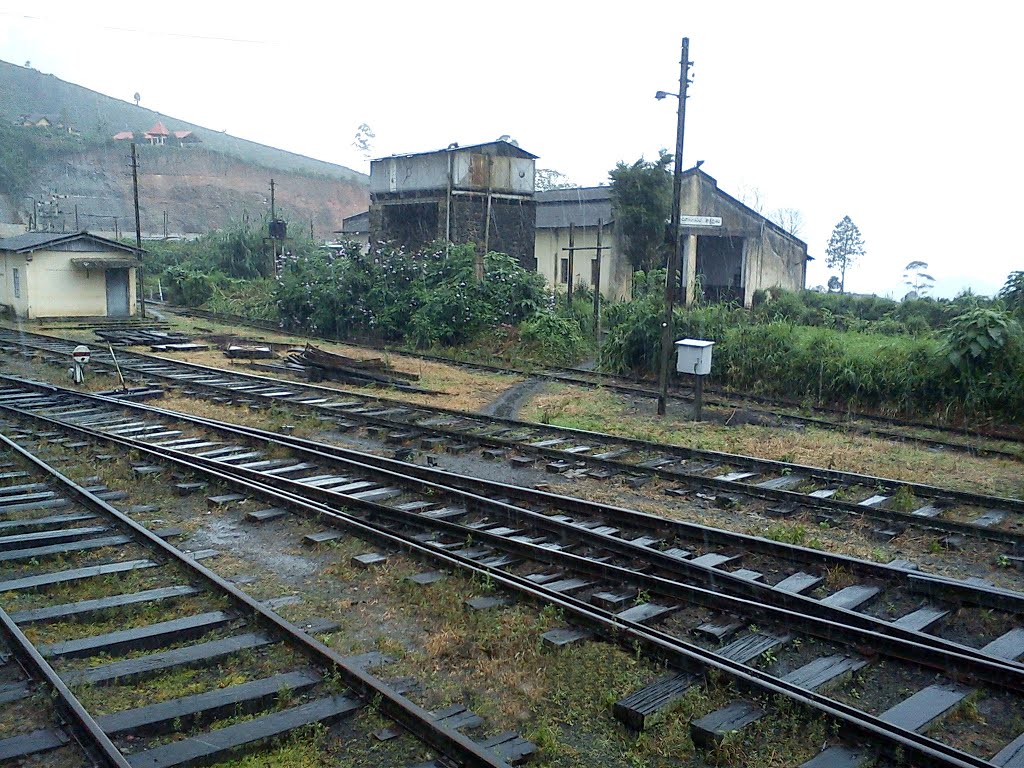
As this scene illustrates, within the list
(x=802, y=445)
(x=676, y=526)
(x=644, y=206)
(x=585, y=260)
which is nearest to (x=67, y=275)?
(x=585, y=260)

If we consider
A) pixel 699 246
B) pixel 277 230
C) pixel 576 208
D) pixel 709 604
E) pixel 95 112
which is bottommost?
pixel 709 604

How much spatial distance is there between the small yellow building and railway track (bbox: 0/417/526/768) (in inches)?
1074

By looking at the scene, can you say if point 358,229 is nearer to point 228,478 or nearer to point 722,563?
point 228,478

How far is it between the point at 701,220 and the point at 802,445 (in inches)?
864

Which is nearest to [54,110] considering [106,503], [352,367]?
[352,367]

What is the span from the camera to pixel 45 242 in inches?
1219

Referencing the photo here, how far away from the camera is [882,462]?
449 inches

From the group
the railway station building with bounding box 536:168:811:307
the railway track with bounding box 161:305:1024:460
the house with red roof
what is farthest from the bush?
the house with red roof

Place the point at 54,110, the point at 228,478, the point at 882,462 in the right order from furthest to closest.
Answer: the point at 54,110 → the point at 882,462 → the point at 228,478

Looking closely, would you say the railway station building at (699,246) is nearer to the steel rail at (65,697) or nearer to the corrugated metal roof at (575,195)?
the corrugated metal roof at (575,195)

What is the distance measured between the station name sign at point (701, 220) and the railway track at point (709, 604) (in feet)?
79.8

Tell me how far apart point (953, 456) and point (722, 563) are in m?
6.60

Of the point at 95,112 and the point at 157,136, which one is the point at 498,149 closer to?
the point at 157,136

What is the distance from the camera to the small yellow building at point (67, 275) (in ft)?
103
